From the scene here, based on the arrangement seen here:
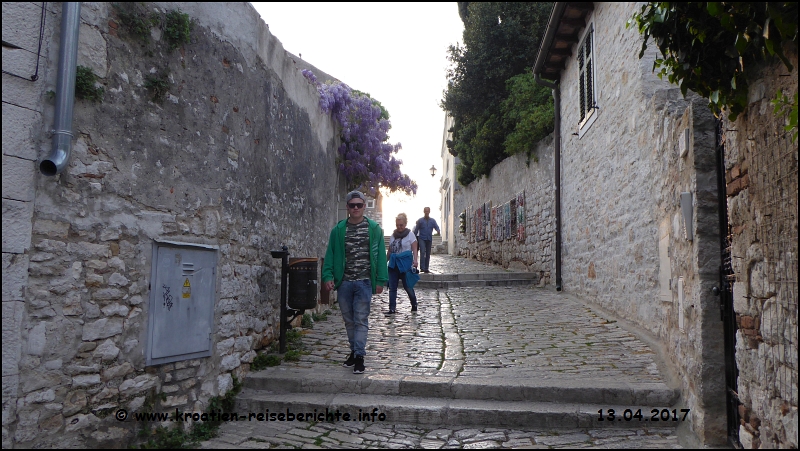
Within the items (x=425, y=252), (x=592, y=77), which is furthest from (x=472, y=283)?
(x=592, y=77)

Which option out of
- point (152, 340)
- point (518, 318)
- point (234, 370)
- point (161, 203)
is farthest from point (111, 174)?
point (518, 318)

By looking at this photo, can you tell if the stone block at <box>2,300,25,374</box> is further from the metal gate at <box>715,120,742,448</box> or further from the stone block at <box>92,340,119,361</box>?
the metal gate at <box>715,120,742,448</box>

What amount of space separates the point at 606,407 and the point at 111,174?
4.33 m

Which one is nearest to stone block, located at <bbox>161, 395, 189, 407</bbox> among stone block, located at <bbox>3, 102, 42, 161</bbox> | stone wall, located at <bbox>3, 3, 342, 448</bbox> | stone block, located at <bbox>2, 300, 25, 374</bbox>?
stone wall, located at <bbox>3, 3, 342, 448</bbox>

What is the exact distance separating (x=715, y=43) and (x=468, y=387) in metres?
3.31

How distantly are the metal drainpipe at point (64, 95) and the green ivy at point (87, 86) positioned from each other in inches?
3.1

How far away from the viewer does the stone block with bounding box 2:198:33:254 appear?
3.31 meters

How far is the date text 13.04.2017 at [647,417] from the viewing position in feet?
14.1

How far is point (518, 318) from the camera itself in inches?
331

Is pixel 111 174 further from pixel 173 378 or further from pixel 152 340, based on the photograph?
pixel 173 378

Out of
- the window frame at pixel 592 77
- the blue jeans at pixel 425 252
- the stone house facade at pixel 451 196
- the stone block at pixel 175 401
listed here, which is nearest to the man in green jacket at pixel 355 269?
the stone block at pixel 175 401

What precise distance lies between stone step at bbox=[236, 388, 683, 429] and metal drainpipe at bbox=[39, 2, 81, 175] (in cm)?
265

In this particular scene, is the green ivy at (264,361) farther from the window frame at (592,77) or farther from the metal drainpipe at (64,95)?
the window frame at (592,77)

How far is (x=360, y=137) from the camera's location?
430 inches
